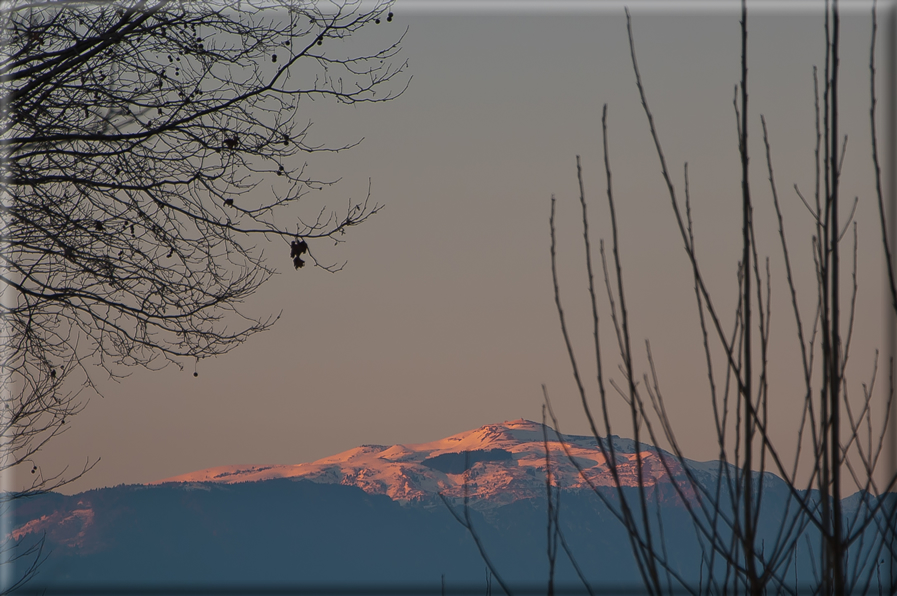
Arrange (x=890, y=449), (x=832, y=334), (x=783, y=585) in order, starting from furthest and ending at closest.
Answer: (x=890, y=449)
(x=783, y=585)
(x=832, y=334)

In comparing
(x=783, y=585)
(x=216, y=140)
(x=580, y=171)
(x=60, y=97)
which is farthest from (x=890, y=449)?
(x=60, y=97)

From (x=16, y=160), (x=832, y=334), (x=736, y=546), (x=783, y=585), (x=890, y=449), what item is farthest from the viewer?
(x=16, y=160)

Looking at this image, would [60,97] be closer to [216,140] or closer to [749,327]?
[216,140]

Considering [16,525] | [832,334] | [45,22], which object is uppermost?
[45,22]

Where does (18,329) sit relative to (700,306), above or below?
above

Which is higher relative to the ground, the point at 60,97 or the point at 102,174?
the point at 60,97

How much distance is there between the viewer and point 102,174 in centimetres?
570

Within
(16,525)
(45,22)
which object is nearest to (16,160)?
(45,22)

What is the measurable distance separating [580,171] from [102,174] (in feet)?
16.6

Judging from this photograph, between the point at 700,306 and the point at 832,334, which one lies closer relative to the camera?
the point at 832,334

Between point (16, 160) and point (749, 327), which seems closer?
point (749, 327)

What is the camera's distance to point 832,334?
4.79ft

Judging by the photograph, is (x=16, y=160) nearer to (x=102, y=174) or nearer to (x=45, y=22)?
(x=102, y=174)

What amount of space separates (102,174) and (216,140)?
892 mm
